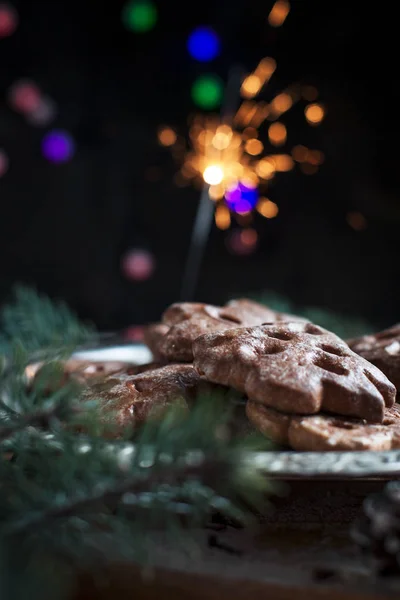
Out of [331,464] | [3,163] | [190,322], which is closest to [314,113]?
[3,163]

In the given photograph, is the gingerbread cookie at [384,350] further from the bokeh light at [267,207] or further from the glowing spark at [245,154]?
the bokeh light at [267,207]

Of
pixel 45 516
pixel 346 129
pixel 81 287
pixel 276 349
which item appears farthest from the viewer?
pixel 81 287

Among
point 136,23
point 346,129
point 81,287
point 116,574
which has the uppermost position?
point 136,23

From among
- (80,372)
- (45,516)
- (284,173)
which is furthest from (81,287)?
(45,516)

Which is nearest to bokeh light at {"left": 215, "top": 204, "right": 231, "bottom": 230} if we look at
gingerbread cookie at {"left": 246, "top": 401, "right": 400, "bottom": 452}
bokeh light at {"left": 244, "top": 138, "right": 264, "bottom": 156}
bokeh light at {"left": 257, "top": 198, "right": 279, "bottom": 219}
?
bokeh light at {"left": 257, "top": 198, "right": 279, "bottom": 219}

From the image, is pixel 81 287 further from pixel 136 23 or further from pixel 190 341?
pixel 190 341

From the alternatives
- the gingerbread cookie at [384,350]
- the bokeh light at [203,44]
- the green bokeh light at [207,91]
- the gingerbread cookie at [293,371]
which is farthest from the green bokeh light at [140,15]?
the gingerbread cookie at [293,371]
